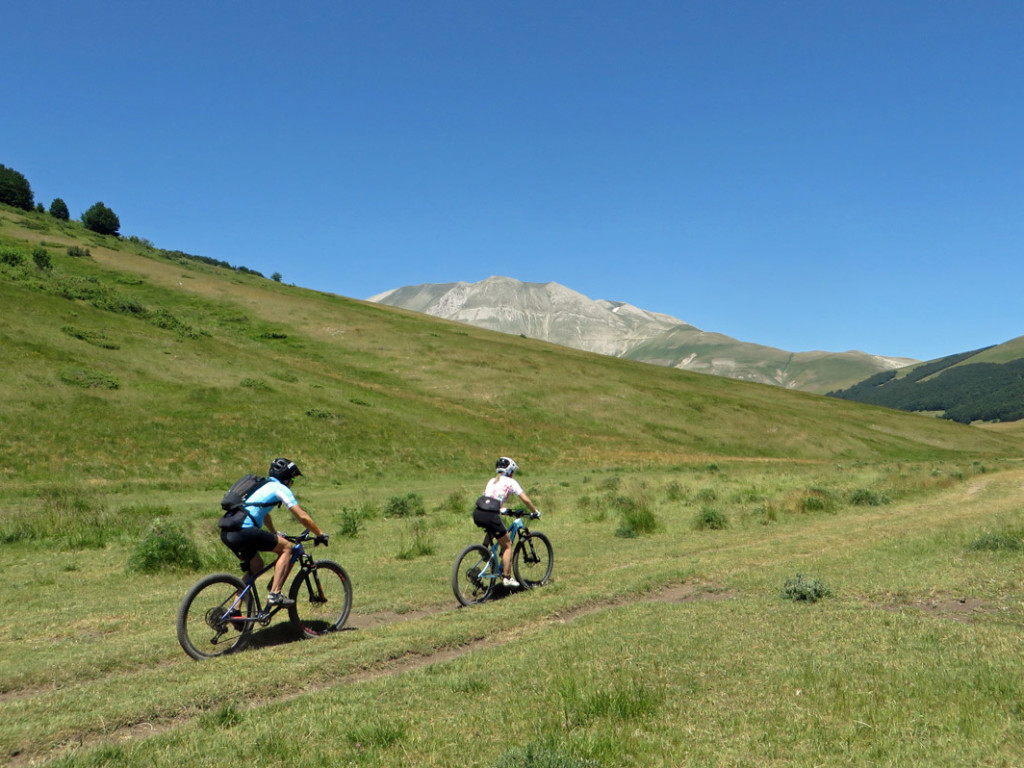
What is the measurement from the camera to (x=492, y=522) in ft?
41.4

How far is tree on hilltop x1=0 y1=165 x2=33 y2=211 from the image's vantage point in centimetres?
12200

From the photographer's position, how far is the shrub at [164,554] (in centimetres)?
1547

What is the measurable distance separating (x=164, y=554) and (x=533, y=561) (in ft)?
31.1

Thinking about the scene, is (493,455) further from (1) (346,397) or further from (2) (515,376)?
(2) (515,376)

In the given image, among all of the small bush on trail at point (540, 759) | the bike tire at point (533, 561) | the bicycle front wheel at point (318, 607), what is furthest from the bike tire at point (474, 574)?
the small bush on trail at point (540, 759)

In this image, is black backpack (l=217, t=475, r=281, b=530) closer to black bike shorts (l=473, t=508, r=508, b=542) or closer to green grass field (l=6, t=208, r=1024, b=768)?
green grass field (l=6, t=208, r=1024, b=768)

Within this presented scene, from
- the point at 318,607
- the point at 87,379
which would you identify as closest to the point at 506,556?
the point at 318,607

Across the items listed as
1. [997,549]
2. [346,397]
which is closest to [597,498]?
[997,549]

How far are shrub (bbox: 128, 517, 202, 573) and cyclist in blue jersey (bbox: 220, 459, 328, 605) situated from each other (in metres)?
7.46

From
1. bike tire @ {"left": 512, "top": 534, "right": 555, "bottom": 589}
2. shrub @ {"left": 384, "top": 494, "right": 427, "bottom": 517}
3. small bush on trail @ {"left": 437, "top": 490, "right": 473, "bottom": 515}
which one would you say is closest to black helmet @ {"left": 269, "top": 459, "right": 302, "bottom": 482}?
bike tire @ {"left": 512, "top": 534, "right": 555, "bottom": 589}

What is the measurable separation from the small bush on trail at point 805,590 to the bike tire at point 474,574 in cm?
558

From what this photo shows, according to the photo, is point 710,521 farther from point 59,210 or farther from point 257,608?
point 59,210

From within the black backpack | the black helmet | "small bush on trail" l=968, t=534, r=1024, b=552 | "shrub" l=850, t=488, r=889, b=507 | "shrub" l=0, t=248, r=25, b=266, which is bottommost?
"shrub" l=850, t=488, r=889, b=507

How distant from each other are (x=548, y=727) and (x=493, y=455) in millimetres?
46997
